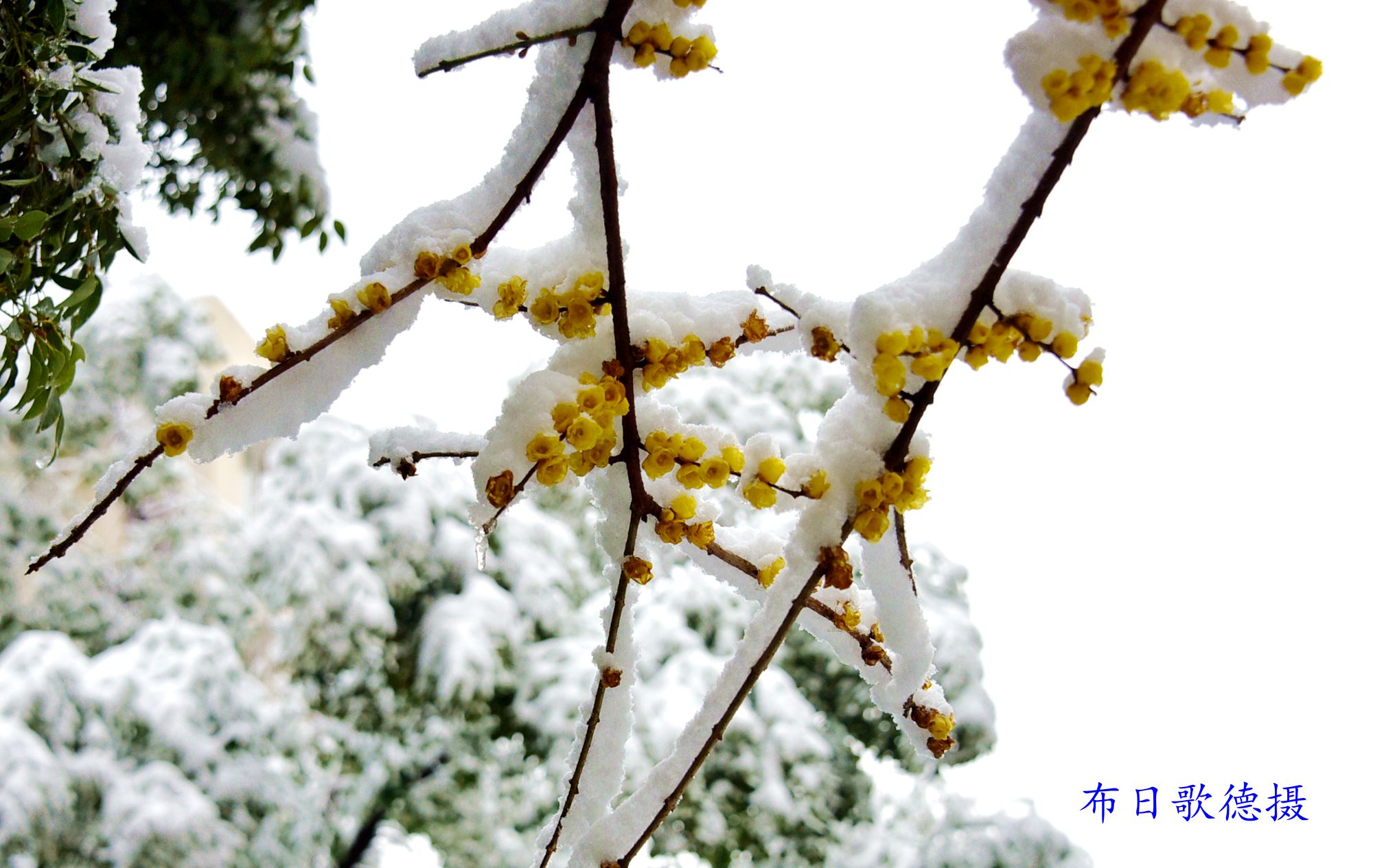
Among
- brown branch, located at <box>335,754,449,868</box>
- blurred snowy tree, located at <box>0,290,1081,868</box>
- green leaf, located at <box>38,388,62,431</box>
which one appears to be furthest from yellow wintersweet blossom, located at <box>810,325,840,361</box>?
brown branch, located at <box>335,754,449,868</box>

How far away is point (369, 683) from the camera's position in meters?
2.72

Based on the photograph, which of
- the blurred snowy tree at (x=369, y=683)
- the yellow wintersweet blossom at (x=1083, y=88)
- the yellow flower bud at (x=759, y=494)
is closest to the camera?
the yellow wintersweet blossom at (x=1083, y=88)

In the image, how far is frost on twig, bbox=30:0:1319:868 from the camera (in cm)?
41

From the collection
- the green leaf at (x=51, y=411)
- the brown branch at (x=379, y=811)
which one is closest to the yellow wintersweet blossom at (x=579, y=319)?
the green leaf at (x=51, y=411)

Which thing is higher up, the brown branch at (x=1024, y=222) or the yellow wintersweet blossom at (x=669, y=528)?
the brown branch at (x=1024, y=222)

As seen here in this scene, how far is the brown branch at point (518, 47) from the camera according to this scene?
48cm

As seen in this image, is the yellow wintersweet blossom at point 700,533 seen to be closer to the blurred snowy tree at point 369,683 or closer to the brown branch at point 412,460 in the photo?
the brown branch at point 412,460

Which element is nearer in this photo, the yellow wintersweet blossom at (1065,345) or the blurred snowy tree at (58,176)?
the yellow wintersweet blossom at (1065,345)

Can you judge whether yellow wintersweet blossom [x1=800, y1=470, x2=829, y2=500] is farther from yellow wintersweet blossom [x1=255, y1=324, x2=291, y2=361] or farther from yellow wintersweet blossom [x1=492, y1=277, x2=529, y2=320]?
yellow wintersweet blossom [x1=255, y1=324, x2=291, y2=361]

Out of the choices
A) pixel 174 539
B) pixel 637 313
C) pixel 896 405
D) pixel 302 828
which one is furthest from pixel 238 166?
pixel 174 539

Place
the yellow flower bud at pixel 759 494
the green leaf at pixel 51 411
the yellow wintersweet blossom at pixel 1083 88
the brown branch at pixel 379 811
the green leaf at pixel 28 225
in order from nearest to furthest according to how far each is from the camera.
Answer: the yellow wintersweet blossom at pixel 1083 88 → the yellow flower bud at pixel 759 494 → the green leaf at pixel 28 225 → the green leaf at pixel 51 411 → the brown branch at pixel 379 811

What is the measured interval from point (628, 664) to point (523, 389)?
175 millimetres

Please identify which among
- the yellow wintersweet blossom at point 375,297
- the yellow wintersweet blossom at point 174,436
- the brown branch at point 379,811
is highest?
the brown branch at point 379,811

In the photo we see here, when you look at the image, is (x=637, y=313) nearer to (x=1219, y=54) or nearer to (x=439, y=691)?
(x=1219, y=54)
